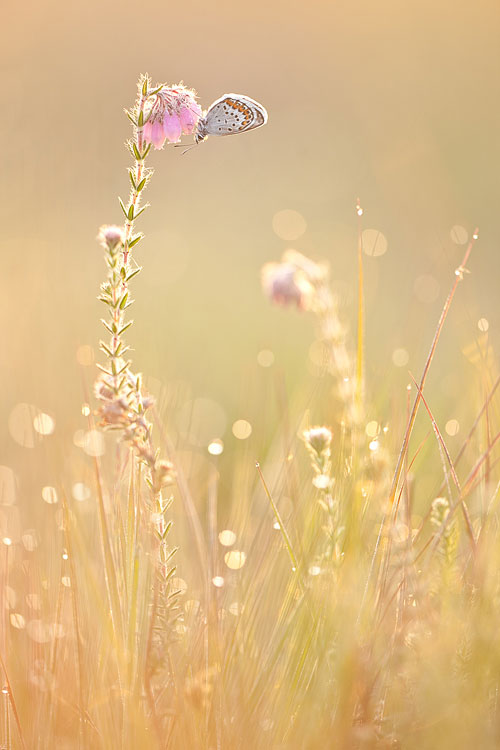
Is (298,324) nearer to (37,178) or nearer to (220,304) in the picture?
(220,304)

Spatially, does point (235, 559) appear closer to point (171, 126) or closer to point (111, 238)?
point (111, 238)

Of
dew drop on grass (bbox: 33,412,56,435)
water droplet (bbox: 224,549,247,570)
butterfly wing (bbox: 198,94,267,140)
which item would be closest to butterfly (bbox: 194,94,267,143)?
butterfly wing (bbox: 198,94,267,140)

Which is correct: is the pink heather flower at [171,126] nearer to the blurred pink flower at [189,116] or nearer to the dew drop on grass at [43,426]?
the blurred pink flower at [189,116]

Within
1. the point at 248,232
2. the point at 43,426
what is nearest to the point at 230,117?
the point at 43,426

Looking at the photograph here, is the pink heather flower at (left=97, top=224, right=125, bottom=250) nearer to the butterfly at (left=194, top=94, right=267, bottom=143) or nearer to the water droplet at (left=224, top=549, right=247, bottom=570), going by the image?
the butterfly at (left=194, top=94, right=267, bottom=143)

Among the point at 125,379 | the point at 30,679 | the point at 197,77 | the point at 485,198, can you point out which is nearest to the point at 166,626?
the point at 30,679

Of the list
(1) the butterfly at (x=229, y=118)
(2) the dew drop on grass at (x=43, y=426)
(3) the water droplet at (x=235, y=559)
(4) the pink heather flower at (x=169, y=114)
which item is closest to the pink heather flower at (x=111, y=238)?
(4) the pink heather flower at (x=169, y=114)
